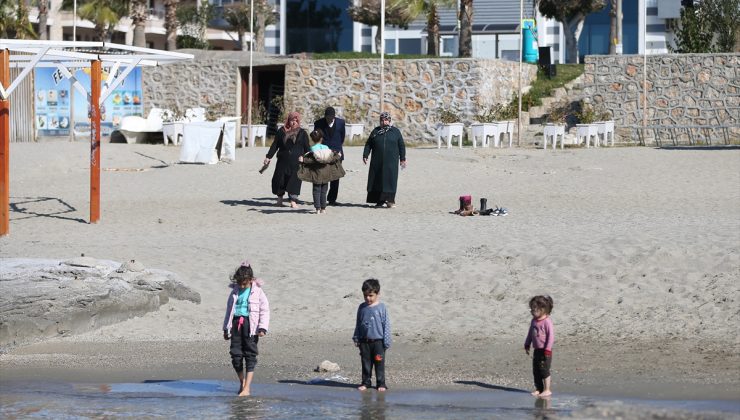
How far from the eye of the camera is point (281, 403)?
8.98 metres

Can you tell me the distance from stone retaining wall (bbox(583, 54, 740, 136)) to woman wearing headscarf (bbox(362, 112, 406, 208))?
529 inches

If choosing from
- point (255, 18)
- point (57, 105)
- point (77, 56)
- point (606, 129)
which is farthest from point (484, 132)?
point (255, 18)

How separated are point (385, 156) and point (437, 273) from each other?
501cm

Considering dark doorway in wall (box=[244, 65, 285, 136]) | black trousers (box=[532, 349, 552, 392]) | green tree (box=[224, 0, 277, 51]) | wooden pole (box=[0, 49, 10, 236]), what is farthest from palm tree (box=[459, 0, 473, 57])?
black trousers (box=[532, 349, 552, 392])

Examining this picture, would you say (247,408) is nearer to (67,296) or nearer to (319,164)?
(67,296)

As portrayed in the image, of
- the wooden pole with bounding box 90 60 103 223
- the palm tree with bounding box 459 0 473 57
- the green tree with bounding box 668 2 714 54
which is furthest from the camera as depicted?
the green tree with bounding box 668 2 714 54

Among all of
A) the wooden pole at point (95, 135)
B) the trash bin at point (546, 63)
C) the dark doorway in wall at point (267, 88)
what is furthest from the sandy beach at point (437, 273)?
the trash bin at point (546, 63)

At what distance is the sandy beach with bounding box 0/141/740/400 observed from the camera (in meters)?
10.1

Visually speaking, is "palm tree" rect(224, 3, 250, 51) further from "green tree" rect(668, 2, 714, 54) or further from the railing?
the railing

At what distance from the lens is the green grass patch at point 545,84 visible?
31.2m

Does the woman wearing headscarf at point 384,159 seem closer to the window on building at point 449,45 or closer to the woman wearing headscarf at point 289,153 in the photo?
the woman wearing headscarf at point 289,153

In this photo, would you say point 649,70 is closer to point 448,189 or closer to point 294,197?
point 448,189

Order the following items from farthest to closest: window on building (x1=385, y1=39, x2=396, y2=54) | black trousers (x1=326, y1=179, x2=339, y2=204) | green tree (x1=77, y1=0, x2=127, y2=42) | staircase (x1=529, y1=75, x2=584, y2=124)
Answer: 1. window on building (x1=385, y1=39, x2=396, y2=54)
2. green tree (x1=77, y1=0, x2=127, y2=42)
3. staircase (x1=529, y1=75, x2=584, y2=124)
4. black trousers (x1=326, y1=179, x2=339, y2=204)

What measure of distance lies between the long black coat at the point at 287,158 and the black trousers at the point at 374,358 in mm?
8844
